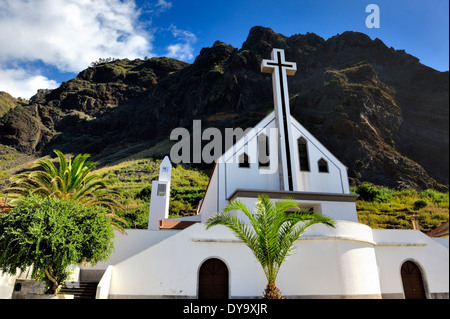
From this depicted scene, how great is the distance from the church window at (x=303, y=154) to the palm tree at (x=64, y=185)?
1244 cm

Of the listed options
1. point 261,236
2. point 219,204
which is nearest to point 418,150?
point 219,204

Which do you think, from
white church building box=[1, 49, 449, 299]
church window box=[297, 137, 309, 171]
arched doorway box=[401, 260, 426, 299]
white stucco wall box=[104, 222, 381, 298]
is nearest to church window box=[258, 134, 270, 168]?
white church building box=[1, 49, 449, 299]

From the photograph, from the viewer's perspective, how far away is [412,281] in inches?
653

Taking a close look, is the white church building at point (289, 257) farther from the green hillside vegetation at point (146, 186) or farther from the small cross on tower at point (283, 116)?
the green hillside vegetation at point (146, 186)

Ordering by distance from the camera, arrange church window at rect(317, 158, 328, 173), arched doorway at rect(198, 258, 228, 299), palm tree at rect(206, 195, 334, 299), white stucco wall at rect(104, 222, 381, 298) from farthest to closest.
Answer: church window at rect(317, 158, 328, 173) → arched doorway at rect(198, 258, 228, 299) → white stucco wall at rect(104, 222, 381, 298) → palm tree at rect(206, 195, 334, 299)

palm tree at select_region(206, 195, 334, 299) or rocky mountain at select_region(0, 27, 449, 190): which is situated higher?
rocky mountain at select_region(0, 27, 449, 190)

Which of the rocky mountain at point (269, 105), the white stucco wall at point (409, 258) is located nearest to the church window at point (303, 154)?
the white stucco wall at point (409, 258)

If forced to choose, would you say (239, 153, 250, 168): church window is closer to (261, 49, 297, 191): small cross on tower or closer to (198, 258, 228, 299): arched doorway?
(261, 49, 297, 191): small cross on tower

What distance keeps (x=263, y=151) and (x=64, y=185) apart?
40.1ft

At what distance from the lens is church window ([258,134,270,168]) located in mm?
20516

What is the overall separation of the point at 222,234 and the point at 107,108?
10112 cm

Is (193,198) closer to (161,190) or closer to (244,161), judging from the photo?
(161,190)

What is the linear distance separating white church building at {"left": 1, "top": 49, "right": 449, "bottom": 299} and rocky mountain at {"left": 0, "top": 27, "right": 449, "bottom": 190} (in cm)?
4098
